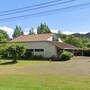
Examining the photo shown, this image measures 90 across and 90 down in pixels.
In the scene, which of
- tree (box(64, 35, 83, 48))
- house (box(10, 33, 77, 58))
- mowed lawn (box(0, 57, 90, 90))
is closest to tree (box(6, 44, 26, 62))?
house (box(10, 33, 77, 58))

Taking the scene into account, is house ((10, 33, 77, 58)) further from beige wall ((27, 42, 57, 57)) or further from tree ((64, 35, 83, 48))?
tree ((64, 35, 83, 48))

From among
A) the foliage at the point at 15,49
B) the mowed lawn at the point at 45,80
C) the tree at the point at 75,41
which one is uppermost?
the tree at the point at 75,41

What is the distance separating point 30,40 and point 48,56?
595 centimetres

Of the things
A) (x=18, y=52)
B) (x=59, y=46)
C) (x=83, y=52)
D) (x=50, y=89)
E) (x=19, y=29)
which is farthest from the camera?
(x=19, y=29)

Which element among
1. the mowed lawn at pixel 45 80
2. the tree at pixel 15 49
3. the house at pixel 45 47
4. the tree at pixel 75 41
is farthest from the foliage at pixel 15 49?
the tree at pixel 75 41

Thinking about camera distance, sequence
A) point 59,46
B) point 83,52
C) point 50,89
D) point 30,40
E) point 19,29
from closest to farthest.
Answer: point 50,89
point 59,46
point 30,40
point 83,52
point 19,29

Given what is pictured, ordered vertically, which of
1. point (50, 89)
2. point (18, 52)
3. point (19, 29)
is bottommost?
point (50, 89)

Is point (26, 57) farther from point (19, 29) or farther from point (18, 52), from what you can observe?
point (19, 29)

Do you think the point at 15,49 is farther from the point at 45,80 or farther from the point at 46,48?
the point at 45,80

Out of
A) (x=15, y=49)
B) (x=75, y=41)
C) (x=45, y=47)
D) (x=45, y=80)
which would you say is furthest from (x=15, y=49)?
(x=75, y=41)

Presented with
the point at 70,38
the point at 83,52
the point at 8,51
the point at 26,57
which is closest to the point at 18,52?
the point at 8,51

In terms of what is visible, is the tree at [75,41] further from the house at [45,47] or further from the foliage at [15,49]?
the foliage at [15,49]

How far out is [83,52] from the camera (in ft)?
208

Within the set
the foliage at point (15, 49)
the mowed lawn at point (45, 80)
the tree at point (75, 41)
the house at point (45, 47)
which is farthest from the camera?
the tree at point (75, 41)
